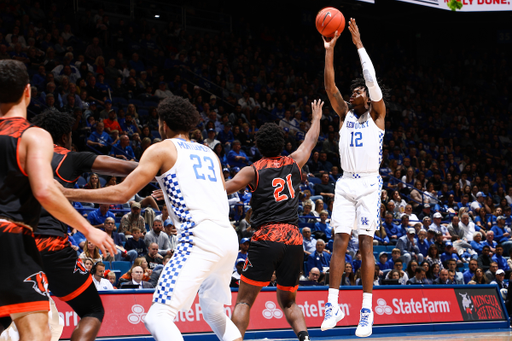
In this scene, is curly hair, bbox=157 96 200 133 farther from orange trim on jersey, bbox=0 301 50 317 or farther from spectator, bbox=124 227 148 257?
spectator, bbox=124 227 148 257

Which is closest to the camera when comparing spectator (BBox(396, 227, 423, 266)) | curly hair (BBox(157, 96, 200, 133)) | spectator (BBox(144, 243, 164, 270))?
curly hair (BBox(157, 96, 200, 133))

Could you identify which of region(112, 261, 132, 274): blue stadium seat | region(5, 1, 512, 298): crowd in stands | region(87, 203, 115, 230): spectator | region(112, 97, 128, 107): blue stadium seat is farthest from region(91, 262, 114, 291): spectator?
region(112, 97, 128, 107): blue stadium seat

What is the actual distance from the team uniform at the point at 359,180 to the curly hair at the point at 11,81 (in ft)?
13.4

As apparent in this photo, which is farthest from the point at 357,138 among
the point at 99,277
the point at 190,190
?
the point at 99,277

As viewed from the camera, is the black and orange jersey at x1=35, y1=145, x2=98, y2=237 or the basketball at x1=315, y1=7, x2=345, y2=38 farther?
the basketball at x1=315, y1=7, x2=345, y2=38

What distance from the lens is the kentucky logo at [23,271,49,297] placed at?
10.2 ft

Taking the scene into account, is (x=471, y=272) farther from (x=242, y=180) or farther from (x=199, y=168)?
(x=199, y=168)

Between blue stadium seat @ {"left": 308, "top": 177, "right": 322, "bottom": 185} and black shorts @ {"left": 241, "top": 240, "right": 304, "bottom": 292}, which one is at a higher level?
blue stadium seat @ {"left": 308, "top": 177, "right": 322, "bottom": 185}

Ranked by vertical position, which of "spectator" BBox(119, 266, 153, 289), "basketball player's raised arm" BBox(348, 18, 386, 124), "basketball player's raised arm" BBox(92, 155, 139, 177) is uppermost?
"basketball player's raised arm" BBox(348, 18, 386, 124)

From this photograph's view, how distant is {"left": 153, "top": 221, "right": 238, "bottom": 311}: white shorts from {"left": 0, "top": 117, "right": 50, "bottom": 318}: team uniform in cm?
84

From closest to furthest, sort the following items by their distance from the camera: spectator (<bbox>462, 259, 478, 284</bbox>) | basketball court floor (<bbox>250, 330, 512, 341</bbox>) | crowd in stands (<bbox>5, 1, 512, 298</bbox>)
Result: basketball court floor (<bbox>250, 330, 512, 341</bbox>) → crowd in stands (<bbox>5, 1, 512, 298</bbox>) → spectator (<bbox>462, 259, 478, 284</bbox>)

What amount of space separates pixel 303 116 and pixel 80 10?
8.47m

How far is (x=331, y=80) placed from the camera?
21.3 feet

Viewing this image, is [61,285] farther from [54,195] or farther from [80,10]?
[80,10]
